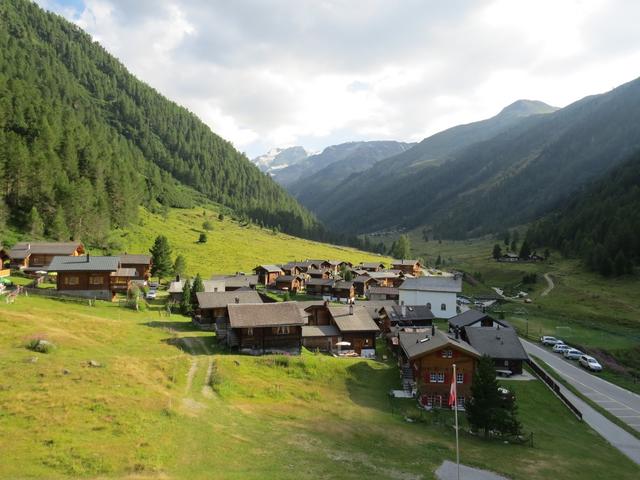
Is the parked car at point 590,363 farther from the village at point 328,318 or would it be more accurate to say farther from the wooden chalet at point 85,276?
the wooden chalet at point 85,276

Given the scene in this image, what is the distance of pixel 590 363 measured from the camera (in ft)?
232

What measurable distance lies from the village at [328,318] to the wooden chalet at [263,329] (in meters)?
0.13

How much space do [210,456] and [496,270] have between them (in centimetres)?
17010

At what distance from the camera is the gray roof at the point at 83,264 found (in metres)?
70.9

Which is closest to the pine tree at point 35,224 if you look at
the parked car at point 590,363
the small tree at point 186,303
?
the small tree at point 186,303

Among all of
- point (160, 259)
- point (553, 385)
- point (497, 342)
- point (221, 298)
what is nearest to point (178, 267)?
point (160, 259)

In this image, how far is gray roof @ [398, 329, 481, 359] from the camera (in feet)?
170

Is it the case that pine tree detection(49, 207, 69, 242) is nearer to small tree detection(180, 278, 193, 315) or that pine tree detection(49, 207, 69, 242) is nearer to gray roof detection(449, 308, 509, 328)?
small tree detection(180, 278, 193, 315)

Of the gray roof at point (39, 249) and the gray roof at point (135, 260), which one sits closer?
the gray roof at point (39, 249)

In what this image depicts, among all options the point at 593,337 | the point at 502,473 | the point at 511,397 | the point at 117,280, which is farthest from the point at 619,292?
the point at 117,280

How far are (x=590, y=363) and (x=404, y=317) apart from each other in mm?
30895

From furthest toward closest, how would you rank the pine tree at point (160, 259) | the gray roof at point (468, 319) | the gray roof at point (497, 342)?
the pine tree at point (160, 259), the gray roof at point (468, 319), the gray roof at point (497, 342)

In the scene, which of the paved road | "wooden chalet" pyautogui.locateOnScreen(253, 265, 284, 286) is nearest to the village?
"wooden chalet" pyautogui.locateOnScreen(253, 265, 284, 286)

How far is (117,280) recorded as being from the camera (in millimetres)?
76938
